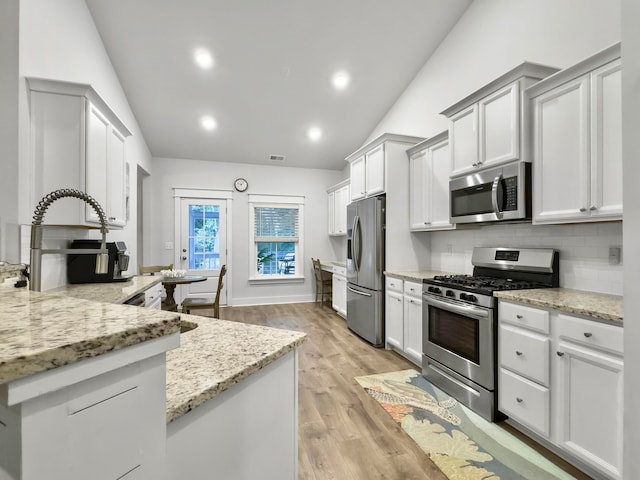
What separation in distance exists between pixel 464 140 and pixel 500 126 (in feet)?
1.28

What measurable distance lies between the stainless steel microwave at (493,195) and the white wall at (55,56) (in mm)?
3269

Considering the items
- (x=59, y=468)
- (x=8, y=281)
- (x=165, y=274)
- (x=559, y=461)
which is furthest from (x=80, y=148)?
(x=559, y=461)

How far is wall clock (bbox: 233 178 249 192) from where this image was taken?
6090 millimetres

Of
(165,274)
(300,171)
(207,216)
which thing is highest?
(300,171)

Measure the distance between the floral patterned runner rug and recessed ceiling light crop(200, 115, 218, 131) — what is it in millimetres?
4244

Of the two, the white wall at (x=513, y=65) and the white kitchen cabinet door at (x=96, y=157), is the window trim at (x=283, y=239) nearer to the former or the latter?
the white wall at (x=513, y=65)

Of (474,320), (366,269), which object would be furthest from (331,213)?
(474,320)

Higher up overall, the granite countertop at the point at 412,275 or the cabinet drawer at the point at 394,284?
the granite countertop at the point at 412,275

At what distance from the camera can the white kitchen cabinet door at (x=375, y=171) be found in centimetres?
381

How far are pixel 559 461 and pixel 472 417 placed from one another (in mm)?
528

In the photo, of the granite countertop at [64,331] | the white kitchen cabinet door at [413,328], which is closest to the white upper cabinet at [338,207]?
the white kitchen cabinet door at [413,328]

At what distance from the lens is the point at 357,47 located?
389 centimetres

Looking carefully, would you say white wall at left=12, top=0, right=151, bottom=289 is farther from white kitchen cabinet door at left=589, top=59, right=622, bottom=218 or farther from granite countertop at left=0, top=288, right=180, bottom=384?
white kitchen cabinet door at left=589, top=59, right=622, bottom=218

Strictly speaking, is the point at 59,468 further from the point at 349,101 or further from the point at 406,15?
the point at 349,101
